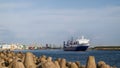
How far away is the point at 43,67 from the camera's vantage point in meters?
8.35

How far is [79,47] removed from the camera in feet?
423

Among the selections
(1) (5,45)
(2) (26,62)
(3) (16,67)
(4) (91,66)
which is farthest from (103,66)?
(1) (5,45)

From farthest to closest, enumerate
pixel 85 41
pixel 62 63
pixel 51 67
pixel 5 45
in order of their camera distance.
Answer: pixel 5 45 → pixel 85 41 → pixel 62 63 → pixel 51 67

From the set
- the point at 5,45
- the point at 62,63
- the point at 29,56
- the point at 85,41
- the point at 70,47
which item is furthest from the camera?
the point at 5,45

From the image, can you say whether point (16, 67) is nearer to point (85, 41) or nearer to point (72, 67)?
point (72, 67)

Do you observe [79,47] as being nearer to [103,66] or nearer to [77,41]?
[77,41]

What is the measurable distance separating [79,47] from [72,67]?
116 m

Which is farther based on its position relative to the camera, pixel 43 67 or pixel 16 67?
pixel 16 67

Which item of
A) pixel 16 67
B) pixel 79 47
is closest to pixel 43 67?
pixel 16 67

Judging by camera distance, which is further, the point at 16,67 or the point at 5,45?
the point at 5,45

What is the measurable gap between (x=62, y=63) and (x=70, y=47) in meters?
125


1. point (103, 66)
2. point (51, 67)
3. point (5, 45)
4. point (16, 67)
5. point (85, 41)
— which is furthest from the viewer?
point (5, 45)

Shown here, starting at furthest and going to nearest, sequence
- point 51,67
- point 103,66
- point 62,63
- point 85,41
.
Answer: point 85,41 < point 62,63 < point 103,66 < point 51,67

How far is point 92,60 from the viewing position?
12617 mm
